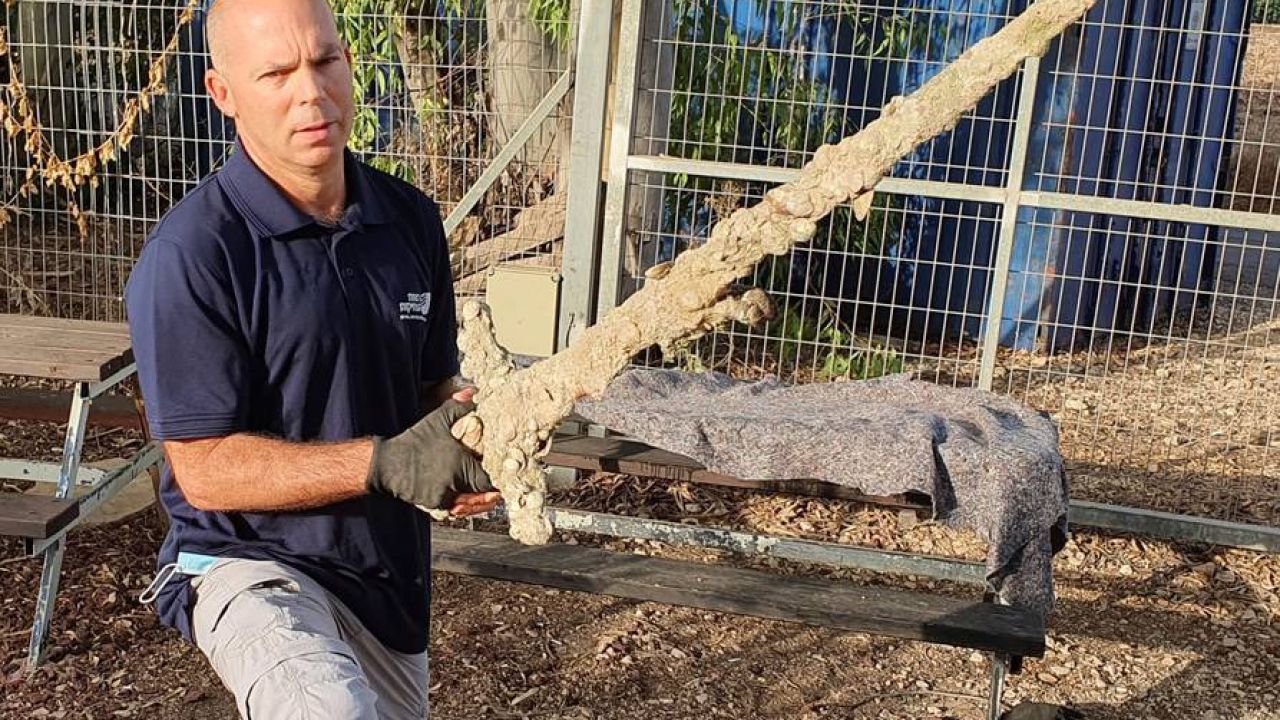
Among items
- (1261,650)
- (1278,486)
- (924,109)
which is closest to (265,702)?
(924,109)

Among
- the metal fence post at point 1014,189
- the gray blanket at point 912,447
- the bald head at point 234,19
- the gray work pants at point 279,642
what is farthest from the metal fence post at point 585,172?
the gray work pants at point 279,642

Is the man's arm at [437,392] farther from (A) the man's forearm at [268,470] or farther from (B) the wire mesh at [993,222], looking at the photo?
(B) the wire mesh at [993,222]

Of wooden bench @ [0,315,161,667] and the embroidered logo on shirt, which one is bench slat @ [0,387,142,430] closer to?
wooden bench @ [0,315,161,667]

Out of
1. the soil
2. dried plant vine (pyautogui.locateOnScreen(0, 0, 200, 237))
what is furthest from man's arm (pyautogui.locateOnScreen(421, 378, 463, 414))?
dried plant vine (pyautogui.locateOnScreen(0, 0, 200, 237))

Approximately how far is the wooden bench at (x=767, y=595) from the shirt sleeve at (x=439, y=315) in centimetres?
111

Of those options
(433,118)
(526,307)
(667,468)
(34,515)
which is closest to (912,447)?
(667,468)

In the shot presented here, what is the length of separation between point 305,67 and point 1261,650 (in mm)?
4038

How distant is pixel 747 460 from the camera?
430cm

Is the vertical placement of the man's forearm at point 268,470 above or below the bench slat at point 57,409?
above

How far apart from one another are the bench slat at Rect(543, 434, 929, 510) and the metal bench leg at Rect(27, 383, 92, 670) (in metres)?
1.55

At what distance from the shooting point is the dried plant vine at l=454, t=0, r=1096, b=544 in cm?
199

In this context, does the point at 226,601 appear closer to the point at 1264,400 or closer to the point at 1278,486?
the point at 1278,486

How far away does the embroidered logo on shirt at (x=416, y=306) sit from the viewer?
2.63 meters

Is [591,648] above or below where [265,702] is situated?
below
